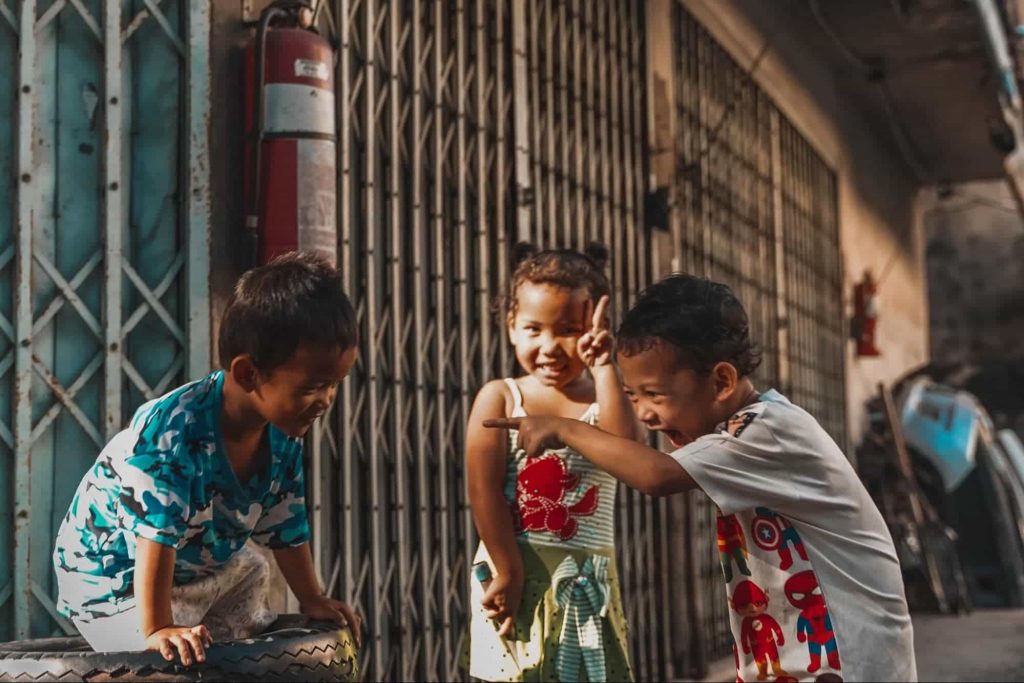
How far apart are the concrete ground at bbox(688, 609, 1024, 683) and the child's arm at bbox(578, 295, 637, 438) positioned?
159 inches

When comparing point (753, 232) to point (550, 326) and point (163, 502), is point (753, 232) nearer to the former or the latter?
point (550, 326)

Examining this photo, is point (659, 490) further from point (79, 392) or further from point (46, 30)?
point (46, 30)

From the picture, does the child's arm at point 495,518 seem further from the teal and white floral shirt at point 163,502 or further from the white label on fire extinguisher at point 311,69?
the white label on fire extinguisher at point 311,69

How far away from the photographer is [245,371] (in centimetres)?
239

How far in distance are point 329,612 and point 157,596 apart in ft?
1.74

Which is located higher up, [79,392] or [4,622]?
[79,392]

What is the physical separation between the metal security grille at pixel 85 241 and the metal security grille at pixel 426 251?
72cm

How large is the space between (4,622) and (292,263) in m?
1.30

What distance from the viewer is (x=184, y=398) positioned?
2.38 m

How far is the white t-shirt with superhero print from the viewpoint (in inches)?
94.4

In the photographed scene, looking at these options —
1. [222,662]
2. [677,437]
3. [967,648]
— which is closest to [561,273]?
[677,437]

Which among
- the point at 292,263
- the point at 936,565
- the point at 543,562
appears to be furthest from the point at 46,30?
the point at 936,565

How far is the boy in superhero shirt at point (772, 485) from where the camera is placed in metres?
2.41

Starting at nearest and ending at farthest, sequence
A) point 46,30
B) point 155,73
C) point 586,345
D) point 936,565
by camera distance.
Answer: point 586,345
point 46,30
point 155,73
point 936,565
